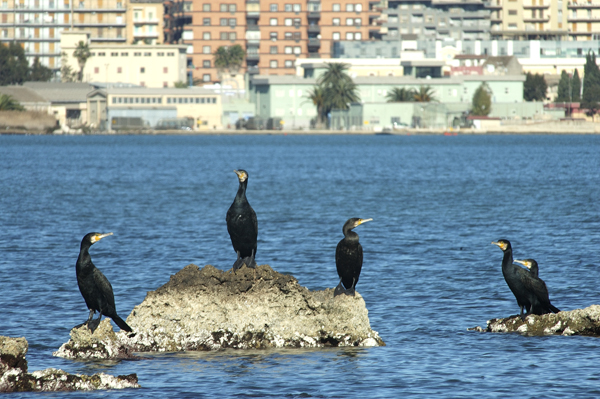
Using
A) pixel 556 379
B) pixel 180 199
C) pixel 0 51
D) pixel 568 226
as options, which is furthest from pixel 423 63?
pixel 556 379

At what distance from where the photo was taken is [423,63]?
575 feet

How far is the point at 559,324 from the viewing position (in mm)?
17578

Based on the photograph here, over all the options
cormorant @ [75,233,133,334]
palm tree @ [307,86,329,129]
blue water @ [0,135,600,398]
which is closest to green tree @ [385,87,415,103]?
palm tree @ [307,86,329,129]

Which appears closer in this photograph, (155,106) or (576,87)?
(155,106)

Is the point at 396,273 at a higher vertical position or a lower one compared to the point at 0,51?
lower

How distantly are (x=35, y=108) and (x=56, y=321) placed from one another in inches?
6515

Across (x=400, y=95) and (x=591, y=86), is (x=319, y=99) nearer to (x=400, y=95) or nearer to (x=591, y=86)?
(x=400, y=95)

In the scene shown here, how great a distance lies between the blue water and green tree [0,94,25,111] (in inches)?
3007

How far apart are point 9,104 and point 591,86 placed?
114 metres

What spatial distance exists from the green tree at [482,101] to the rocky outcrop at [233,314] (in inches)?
6198

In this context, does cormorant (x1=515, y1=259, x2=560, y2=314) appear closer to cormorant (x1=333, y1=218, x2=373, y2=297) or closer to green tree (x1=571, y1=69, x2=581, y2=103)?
cormorant (x1=333, y1=218, x2=373, y2=297)

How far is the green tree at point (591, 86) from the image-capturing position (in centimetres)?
18550

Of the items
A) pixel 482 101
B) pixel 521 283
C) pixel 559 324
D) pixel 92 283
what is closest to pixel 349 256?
pixel 521 283

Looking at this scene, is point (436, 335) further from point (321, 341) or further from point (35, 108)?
point (35, 108)
